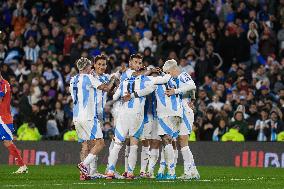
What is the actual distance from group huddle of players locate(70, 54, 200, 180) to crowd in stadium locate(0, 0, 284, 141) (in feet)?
26.1

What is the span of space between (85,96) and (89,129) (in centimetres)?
66

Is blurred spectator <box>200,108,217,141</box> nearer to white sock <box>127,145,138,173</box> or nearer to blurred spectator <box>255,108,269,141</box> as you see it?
blurred spectator <box>255,108,269,141</box>

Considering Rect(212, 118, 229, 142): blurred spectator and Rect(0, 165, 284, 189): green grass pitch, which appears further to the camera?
Rect(212, 118, 229, 142): blurred spectator

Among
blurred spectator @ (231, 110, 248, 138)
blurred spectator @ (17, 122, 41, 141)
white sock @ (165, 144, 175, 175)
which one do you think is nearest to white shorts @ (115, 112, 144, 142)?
white sock @ (165, 144, 175, 175)

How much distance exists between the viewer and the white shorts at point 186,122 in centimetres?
2236

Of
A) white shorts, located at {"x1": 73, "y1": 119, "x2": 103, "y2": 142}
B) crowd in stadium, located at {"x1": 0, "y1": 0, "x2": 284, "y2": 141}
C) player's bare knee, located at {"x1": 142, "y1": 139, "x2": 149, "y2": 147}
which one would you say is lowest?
→ player's bare knee, located at {"x1": 142, "y1": 139, "x2": 149, "y2": 147}

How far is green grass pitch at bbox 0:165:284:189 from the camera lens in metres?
19.8

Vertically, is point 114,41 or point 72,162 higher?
point 114,41

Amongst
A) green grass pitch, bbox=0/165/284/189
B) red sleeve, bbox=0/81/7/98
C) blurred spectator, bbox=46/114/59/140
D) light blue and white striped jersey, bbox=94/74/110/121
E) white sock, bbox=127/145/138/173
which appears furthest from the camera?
blurred spectator, bbox=46/114/59/140

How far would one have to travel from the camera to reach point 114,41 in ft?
117

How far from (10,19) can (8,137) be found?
14.3m

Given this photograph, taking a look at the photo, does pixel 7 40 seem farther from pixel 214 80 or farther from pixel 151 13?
pixel 214 80

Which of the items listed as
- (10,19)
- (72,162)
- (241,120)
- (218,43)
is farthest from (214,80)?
(10,19)

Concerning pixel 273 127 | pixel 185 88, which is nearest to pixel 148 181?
pixel 185 88
